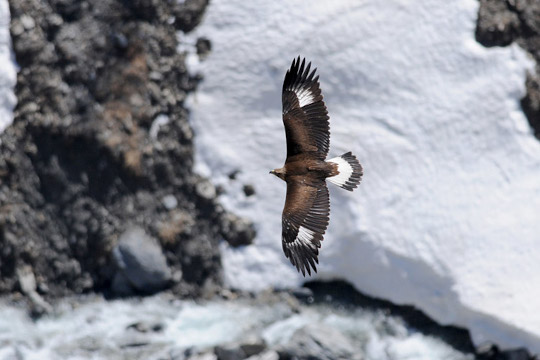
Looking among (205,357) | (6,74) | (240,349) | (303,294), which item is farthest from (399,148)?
(6,74)

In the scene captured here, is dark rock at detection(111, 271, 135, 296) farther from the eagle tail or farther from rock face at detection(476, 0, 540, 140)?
rock face at detection(476, 0, 540, 140)

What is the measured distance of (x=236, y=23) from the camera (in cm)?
1812

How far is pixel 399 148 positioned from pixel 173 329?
494 cm

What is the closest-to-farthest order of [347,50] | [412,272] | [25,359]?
[25,359] < [412,272] < [347,50]

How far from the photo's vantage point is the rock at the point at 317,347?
603 inches

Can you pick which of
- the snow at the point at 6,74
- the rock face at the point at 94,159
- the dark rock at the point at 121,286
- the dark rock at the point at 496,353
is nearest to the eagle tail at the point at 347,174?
the rock face at the point at 94,159

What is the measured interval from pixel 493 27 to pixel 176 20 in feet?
18.7

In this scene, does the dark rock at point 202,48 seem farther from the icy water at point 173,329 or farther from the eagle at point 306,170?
the eagle at point 306,170

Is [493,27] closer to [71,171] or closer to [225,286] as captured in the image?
[225,286]

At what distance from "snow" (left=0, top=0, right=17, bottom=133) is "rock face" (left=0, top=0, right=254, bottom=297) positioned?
0.12 m

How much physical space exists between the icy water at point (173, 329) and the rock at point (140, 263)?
0.28 meters

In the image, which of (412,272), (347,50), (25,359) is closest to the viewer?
(25,359)

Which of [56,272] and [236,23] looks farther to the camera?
[236,23]

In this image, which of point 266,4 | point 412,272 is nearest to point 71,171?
point 266,4
